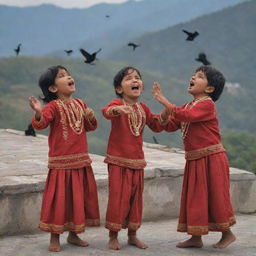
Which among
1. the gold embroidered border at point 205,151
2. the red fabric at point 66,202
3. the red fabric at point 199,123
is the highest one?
the red fabric at point 199,123

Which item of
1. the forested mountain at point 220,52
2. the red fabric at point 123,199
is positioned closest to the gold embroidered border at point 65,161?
the red fabric at point 123,199

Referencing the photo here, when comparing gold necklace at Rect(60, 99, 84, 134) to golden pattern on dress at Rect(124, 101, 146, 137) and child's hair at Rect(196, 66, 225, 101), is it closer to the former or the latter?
golden pattern on dress at Rect(124, 101, 146, 137)

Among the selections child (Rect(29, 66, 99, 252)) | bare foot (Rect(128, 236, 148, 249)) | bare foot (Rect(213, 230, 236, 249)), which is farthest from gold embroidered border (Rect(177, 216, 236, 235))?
child (Rect(29, 66, 99, 252))

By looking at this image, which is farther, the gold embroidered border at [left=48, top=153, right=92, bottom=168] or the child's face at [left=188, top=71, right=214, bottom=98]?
the child's face at [left=188, top=71, right=214, bottom=98]

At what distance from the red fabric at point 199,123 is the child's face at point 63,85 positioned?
0.79 meters

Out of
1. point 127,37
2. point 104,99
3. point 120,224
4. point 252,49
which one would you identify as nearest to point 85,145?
point 120,224

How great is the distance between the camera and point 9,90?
78.1 m

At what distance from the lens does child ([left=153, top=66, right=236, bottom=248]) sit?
4.27 meters

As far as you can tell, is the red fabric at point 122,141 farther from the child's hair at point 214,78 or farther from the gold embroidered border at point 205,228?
the child's hair at point 214,78

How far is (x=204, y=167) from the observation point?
14.1ft

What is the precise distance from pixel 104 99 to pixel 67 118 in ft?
264

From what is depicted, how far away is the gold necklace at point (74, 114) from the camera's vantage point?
4223mm

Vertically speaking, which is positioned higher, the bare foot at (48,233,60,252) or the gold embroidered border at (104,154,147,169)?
the gold embroidered border at (104,154,147,169)

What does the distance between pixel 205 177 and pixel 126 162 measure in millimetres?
601
